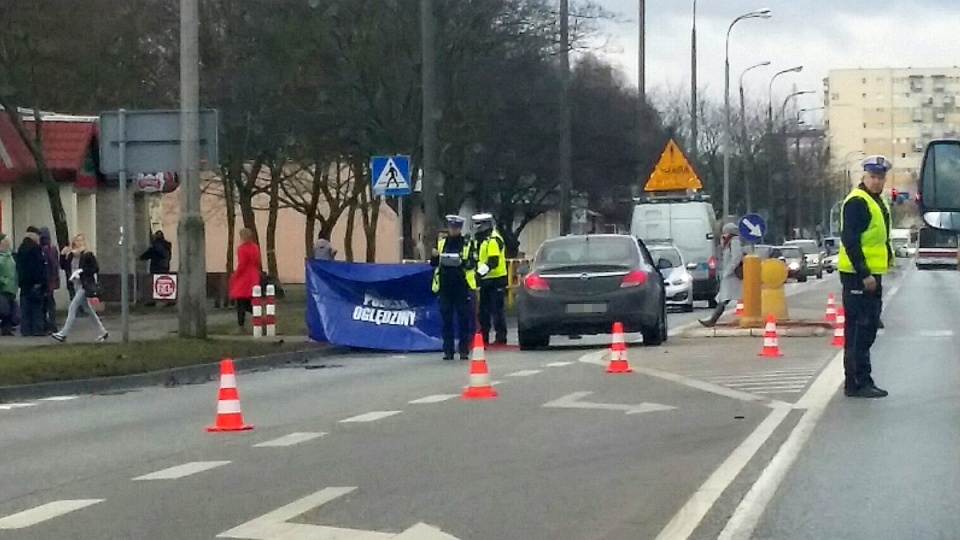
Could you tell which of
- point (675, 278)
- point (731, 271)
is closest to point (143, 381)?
point (731, 271)

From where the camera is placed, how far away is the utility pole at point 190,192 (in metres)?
23.7

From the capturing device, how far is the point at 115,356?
21750 millimetres

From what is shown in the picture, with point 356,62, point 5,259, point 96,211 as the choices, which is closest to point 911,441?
point 5,259

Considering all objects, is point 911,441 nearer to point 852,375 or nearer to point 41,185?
point 852,375

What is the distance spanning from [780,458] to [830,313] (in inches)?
690

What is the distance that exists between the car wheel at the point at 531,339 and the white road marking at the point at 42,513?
13.9 meters

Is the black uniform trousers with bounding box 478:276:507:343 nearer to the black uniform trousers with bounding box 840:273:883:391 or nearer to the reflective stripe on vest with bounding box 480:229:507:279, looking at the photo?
the reflective stripe on vest with bounding box 480:229:507:279

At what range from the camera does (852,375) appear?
1533 cm

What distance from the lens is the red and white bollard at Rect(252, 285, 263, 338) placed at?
27.3m

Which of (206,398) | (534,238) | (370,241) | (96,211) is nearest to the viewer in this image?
(206,398)

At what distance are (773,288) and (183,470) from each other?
17745 mm

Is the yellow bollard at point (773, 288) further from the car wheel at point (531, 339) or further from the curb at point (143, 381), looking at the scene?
the curb at point (143, 381)

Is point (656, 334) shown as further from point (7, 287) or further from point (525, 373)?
point (7, 287)

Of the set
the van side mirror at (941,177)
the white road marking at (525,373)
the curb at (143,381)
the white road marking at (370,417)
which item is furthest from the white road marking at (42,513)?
the van side mirror at (941,177)
